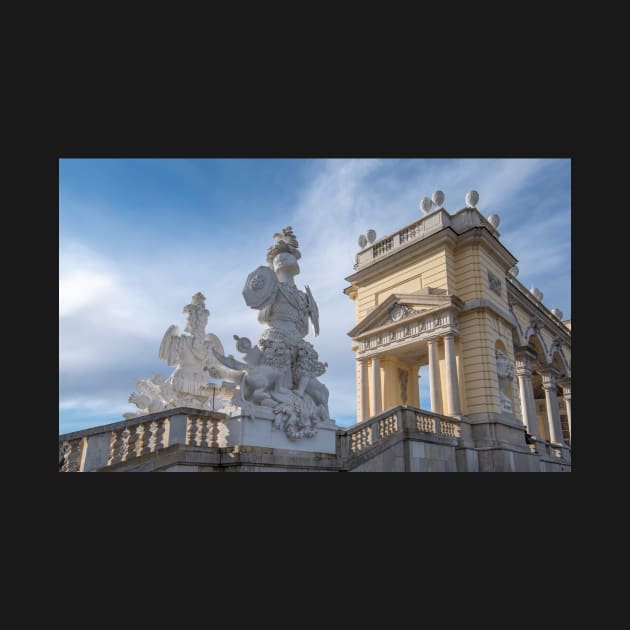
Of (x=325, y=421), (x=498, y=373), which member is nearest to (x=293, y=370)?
(x=325, y=421)

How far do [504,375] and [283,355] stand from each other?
11.1 metres

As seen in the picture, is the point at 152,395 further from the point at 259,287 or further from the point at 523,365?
the point at 523,365

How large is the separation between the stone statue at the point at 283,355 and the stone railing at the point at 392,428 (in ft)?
5.87

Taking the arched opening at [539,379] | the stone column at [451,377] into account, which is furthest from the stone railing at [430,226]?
the arched opening at [539,379]

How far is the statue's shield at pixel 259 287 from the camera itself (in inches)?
315

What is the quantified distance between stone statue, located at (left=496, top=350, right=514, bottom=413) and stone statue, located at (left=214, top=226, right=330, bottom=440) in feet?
32.2

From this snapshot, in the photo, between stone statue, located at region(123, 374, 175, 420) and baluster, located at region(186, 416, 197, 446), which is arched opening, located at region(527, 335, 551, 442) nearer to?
stone statue, located at region(123, 374, 175, 420)

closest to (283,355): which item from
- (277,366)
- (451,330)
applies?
(277,366)

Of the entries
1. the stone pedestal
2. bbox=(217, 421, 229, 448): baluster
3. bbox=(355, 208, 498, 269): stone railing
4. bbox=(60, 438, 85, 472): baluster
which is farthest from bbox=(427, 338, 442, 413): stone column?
bbox=(60, 438, 85, 472): baluster

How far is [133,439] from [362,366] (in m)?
12.7

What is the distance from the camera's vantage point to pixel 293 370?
7980 millimetres

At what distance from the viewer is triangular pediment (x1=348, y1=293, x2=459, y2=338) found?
16.1m

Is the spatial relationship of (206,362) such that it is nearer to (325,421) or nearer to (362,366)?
(325,421)

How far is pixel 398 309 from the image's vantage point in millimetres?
17250
